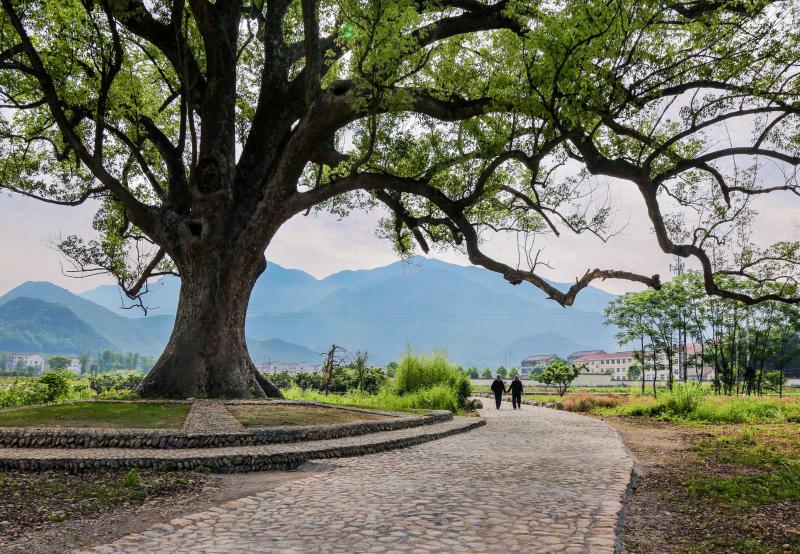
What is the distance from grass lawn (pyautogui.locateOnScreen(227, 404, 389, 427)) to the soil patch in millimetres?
2669

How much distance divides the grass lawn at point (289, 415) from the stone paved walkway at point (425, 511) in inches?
91.2

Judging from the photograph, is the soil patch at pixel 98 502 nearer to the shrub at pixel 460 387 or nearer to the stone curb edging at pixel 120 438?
the stone curb edging at pixel 120 438

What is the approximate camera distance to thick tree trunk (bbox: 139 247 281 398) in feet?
44.8

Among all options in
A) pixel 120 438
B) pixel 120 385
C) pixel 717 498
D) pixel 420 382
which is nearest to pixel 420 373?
pixel 420 382

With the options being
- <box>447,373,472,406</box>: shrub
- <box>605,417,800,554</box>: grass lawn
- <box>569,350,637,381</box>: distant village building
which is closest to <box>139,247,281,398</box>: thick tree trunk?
<box>447,373,472,406</box>: shrub

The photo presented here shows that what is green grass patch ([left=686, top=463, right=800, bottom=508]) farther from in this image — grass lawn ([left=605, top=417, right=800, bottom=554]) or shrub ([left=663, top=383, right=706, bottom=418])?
shrub ([left=663, top=383, right=706, bottom=418])

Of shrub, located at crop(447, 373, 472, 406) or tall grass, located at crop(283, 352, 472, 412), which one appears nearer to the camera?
tall grass, located at crop(283, 352, 472, 412)

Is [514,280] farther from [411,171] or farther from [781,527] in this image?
[781,527]

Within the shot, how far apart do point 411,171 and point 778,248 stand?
31.2 feet

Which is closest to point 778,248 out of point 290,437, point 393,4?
point 393,4

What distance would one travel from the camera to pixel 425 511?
557 cm

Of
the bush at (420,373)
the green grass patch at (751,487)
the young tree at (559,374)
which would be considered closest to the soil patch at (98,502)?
the green grass patch at (751,487)

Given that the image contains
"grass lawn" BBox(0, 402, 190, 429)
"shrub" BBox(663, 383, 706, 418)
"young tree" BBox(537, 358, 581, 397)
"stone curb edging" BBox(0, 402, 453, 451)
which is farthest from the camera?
"young tree" BBox(537, 358, 581, 397)

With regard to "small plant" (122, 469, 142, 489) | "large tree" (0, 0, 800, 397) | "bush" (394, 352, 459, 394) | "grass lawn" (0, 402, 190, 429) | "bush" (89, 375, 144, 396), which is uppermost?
"large tree" (0, 0, 800, 397)
